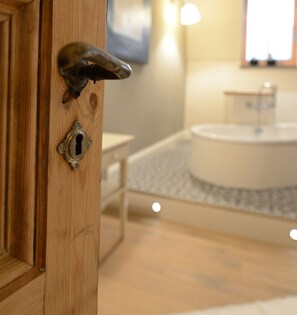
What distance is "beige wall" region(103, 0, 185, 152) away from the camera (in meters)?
2.39

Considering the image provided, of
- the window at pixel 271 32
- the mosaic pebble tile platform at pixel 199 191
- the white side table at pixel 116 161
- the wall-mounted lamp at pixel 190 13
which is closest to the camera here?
the white side table at pixel 116 161

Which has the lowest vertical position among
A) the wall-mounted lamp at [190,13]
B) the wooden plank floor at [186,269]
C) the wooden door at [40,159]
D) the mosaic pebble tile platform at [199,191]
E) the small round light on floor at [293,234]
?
the wooden plank floor at [186,269]

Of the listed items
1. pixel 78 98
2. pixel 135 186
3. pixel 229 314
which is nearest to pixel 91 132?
pixel 78 98

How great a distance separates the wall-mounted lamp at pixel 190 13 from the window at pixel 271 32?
0.43 meters

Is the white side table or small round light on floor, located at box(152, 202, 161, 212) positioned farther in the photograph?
small round light on floor, located at box(152, 202, 161, 212)

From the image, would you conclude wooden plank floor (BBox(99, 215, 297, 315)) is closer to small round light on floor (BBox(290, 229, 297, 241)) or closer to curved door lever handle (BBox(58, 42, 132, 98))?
small round light on floor (BBox(290, 229, 297, 241))

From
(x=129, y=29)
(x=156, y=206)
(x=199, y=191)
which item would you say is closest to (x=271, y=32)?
(x=129, y=29)

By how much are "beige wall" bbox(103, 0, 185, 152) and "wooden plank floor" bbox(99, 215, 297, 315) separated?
782mm

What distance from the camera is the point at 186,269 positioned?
1534mm

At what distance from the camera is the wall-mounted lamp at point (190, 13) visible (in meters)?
2.92

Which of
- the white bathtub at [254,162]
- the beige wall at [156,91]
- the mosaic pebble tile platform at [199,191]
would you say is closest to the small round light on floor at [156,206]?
the mosaic pebble tile platform at [199,191]

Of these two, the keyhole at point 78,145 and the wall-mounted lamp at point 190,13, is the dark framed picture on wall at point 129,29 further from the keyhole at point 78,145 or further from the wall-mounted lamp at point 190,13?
the keyhole at point 78,145

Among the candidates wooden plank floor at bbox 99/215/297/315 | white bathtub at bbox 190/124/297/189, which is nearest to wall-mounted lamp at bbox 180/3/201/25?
white bathtub at bbox 190/124/297/189

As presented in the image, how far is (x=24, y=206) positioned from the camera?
0.96ft
